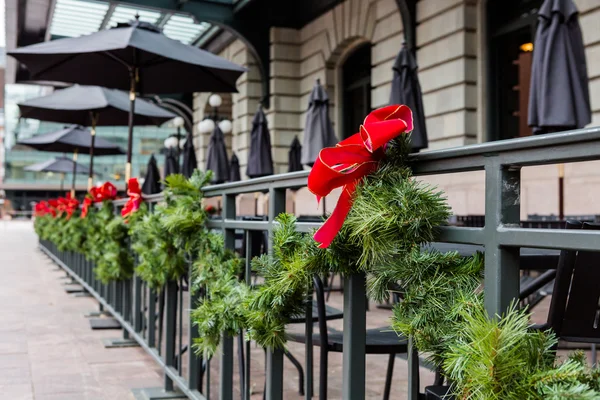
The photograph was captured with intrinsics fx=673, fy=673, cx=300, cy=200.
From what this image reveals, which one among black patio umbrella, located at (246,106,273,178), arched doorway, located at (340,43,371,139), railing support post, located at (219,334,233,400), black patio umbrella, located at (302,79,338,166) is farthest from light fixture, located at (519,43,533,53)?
railing support post, located at (219,334,233,400)

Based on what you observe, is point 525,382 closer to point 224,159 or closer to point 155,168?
point 224,159

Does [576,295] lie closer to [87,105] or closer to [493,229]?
[493,229]

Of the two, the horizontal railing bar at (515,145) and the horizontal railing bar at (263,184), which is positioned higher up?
the horizontal railing bar at (515,145)

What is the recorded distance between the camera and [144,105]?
991 cm

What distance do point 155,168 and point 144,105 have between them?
23.9 feet

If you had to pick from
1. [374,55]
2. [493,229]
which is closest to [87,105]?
[374,55]

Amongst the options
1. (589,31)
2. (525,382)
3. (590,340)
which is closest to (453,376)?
(525,382)

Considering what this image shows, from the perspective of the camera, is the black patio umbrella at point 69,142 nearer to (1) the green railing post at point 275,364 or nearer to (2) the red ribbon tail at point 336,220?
(1) the green railing post at point 275,364

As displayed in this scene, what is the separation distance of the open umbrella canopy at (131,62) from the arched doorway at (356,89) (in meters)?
9.11

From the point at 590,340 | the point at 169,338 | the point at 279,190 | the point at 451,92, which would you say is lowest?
the point at 169,338

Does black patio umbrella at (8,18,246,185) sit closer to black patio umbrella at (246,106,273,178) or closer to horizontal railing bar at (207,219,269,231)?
horizontal railing bar at (207,219,269,231)

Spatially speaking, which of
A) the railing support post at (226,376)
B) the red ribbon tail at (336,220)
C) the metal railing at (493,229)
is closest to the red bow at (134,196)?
the railing support post at (226,376)

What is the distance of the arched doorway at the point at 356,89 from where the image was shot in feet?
55.9

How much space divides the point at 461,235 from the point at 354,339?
637mm
